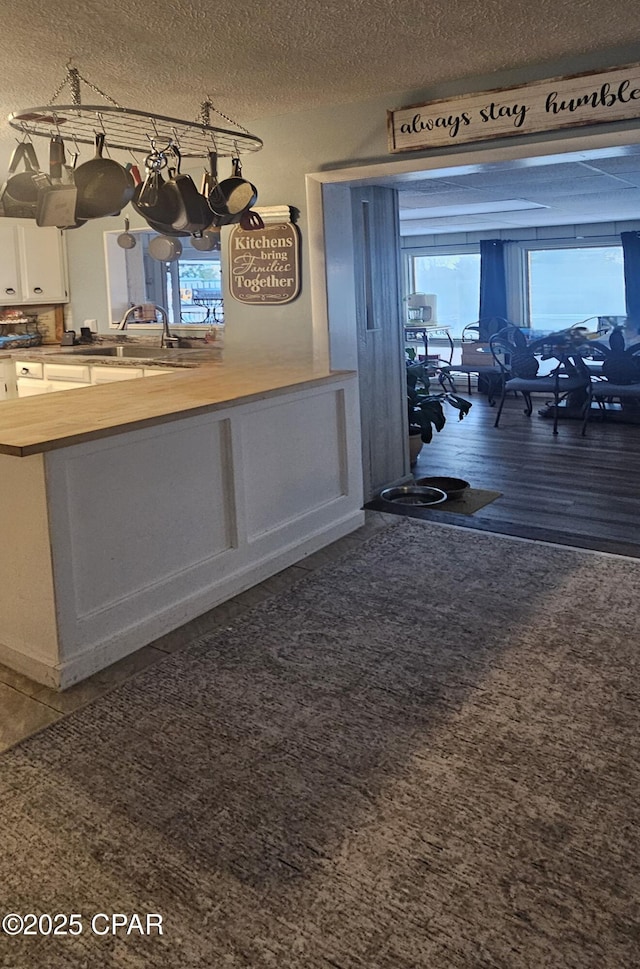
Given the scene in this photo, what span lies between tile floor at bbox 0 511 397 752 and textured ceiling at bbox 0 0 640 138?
206 cm

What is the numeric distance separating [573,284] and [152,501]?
846cm

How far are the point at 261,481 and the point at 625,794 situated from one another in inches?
78.2

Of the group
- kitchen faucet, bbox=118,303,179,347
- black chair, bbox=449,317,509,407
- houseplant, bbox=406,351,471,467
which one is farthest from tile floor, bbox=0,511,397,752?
black chair, bbox=449,317,509,407

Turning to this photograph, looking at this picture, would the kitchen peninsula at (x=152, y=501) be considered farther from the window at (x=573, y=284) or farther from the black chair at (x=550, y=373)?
the window at (x=573, y=284)

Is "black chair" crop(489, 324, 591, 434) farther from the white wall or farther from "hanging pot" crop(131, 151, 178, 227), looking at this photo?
"hanging pot" crop(131, 151, 178, 227)

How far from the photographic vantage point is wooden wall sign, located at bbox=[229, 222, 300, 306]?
4.27m

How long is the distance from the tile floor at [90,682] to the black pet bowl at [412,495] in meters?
1.22

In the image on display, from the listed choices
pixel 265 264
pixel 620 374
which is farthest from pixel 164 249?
pixel 620 374

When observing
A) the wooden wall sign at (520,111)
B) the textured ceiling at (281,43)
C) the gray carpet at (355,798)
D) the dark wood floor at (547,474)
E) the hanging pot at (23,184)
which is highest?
the textured ceiling at (281,43)

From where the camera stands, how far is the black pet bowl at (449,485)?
4824 mm

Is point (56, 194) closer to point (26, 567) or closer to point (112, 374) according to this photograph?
point (26, 567)

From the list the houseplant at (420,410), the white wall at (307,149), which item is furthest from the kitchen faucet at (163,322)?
the houseplant at (420,410)

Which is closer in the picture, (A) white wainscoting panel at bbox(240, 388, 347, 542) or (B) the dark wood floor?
(A) white wainscoting panel at bbox(240, 388, 347, 542)

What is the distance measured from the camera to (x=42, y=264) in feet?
19.9
